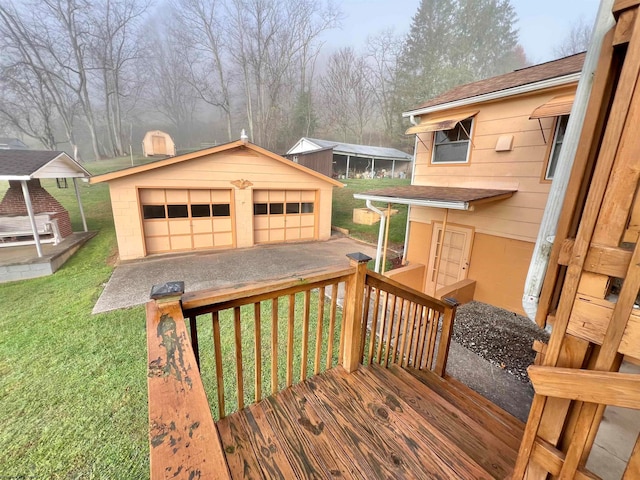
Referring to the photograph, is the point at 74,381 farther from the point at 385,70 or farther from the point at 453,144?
the point at 385,70

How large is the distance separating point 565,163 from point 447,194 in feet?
14.5

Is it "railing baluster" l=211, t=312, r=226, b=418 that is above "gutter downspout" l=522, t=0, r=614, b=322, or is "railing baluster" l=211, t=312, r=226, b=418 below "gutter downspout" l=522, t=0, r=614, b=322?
below

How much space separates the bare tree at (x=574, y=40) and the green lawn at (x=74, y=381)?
108 feet

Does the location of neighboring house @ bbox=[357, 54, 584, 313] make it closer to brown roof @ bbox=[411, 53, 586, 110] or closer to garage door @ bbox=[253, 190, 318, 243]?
brown roof @ bbox=[411, 53, 586, 110]

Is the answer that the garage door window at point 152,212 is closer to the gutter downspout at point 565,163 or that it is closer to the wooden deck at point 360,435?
the wooden deck at point 360,435

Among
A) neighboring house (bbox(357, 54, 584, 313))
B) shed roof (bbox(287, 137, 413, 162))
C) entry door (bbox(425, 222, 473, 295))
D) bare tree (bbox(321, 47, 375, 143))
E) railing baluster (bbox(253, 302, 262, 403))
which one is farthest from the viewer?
bare tree (bbox(321, 47, 375, 143))

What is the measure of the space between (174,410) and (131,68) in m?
37.0

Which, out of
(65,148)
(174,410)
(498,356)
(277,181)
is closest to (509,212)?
(498,356)

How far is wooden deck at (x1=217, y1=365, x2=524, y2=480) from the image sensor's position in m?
1.46

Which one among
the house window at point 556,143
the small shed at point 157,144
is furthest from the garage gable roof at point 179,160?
the small shed at point 157,144

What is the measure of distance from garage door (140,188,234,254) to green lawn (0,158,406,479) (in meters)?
2.49

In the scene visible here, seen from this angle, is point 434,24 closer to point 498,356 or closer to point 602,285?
point 498,356

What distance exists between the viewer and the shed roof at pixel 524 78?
431 centimetres

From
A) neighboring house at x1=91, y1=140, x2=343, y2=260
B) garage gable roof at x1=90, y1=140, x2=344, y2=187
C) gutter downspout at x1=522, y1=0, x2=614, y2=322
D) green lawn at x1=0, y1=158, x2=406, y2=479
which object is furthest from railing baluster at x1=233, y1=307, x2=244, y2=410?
neighboring house at x1=91, y1=140, x2=343, y2=260
